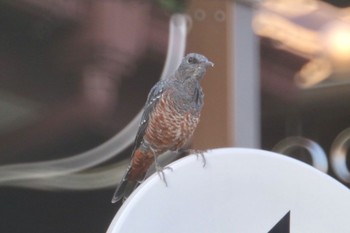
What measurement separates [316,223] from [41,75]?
1.70 meters

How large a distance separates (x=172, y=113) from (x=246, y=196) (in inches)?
30.9

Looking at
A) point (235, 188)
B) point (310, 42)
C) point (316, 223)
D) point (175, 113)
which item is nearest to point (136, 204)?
point (235, 188)

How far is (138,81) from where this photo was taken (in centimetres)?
292

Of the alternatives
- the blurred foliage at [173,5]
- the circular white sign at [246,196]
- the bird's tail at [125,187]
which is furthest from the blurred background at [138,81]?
the circular white sign at [246,196]

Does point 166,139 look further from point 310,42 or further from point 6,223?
point 310,42

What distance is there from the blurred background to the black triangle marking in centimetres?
153

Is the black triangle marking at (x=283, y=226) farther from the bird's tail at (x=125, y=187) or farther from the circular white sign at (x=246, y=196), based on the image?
the bird's tail at (x=125, y=187)

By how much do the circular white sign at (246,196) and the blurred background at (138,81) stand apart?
1489 millimetres

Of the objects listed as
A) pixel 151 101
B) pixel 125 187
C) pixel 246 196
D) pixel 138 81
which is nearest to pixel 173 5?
pixel 138 81

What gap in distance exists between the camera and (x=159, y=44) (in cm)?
294

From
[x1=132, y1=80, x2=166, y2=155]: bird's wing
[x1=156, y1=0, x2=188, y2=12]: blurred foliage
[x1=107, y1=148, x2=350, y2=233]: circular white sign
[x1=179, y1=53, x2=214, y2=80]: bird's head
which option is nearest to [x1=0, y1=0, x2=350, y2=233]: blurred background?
[x1=156, y1=0, x2=188, y2=12]: blurred foliage

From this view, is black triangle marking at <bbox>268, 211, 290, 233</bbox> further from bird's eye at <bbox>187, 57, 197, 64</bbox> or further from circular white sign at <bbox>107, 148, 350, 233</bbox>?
bird's eye at <bbox>187, 57, 197, 64</bbox>

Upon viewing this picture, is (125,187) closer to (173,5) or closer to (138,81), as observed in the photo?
(138,81)

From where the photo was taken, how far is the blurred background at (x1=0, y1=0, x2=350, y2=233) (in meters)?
2.75
